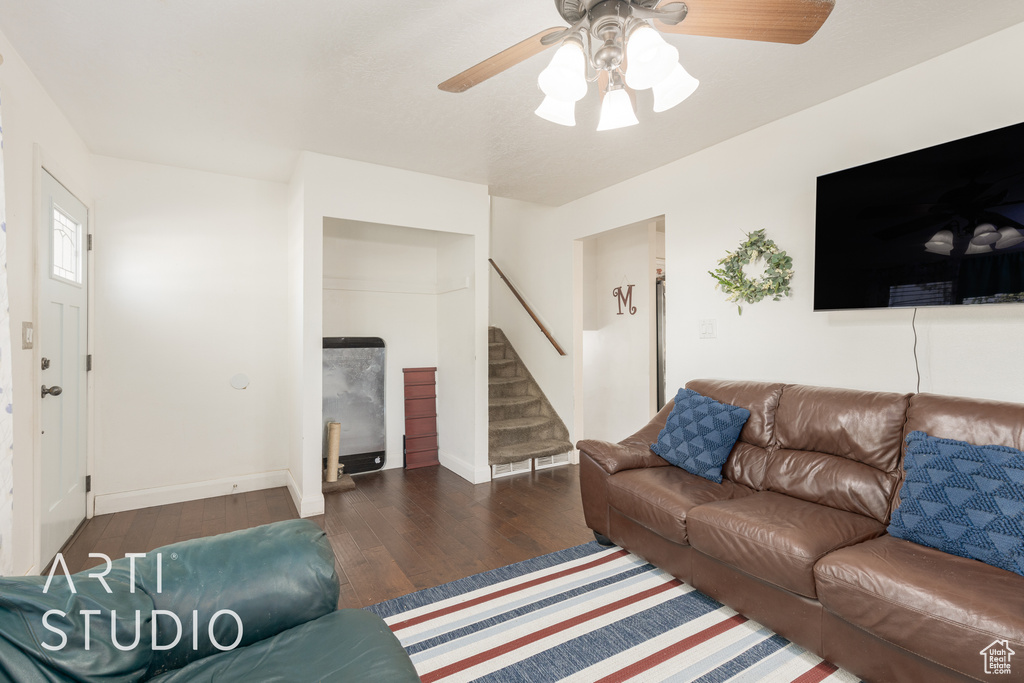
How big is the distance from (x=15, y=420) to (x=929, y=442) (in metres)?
3.75

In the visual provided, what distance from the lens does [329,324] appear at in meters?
4.25

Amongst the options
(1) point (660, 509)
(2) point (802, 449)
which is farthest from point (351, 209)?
(2) point (802, 449)

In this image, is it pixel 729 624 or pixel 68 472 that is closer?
pixel 729 624

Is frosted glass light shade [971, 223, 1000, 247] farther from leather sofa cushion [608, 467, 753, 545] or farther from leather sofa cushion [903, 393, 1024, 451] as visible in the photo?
leather sofa cushion [608, 467, 753, 545]

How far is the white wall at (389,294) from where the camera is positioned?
4273 mm

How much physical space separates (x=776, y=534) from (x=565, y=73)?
1785 mm

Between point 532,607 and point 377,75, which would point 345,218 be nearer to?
point 377,75

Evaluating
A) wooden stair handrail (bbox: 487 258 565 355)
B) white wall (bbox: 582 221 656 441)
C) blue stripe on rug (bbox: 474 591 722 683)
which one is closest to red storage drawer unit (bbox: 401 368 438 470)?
wooden stair handrail (bbox: 487 258 565 355)

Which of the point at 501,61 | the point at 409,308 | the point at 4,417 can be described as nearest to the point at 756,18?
the point at 501,61

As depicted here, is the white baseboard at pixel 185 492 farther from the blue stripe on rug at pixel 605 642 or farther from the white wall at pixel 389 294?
the blue stripe on rug at pixel 605 642

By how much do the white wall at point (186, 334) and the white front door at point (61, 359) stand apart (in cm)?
21

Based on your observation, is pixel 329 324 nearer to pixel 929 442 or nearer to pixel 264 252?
pixel 264 252

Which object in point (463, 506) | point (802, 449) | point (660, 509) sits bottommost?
point (463, 506)

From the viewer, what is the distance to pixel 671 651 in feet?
5.97
